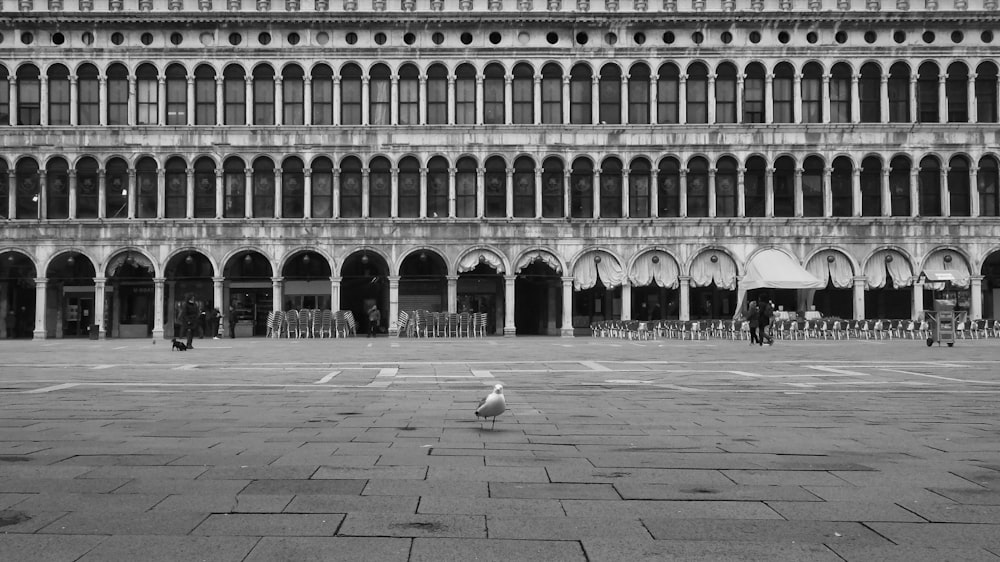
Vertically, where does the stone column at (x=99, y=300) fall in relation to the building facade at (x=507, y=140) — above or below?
below

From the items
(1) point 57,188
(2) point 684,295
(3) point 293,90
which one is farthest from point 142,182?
(2) point 684,295

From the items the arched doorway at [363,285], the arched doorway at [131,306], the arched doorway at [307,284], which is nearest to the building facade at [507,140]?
the arched doorway at [131,306]

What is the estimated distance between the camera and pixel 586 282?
4362 cm

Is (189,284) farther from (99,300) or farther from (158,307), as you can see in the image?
(99,300)

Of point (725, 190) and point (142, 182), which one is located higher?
point (142, 182)

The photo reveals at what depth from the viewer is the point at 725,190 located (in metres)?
44.0

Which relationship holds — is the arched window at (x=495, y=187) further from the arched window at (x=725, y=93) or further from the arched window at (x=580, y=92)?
the arched window at (x=725, y=93)

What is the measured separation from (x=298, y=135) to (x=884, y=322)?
26.2 meters

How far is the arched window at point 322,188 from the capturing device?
43.7 meters

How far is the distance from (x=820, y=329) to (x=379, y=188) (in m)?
20.2

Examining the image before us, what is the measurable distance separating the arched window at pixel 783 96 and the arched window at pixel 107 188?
28732 millimetres

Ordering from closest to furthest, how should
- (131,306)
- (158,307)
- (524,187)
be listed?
(158,307)
(524,187)
(131,306)

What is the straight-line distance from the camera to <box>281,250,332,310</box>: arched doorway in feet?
146

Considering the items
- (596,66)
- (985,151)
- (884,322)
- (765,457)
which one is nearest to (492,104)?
(596,66)
